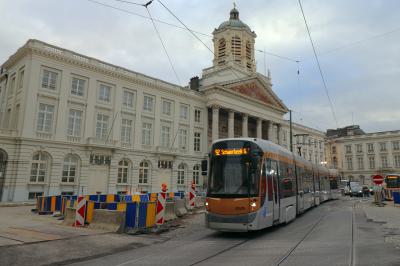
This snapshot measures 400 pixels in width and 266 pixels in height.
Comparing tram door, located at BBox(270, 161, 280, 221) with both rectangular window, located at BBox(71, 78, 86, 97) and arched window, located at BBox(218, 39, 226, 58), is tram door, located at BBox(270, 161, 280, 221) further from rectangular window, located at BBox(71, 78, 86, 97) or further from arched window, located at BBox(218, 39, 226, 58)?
arched window, located at BBox(218, 39, 226, 58)

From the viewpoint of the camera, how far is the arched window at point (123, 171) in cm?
3681

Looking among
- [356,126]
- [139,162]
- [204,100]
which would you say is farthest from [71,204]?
[356,126]

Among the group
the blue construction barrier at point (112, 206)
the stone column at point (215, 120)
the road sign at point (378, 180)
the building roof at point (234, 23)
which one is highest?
the building roof at point (234, 23)

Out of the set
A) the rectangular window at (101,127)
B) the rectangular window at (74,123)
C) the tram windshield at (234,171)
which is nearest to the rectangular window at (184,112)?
the rectangular window at (101,127)

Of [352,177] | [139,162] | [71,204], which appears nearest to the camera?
[71,204]

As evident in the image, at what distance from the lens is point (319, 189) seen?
86.0ft

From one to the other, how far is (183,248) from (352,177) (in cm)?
9084

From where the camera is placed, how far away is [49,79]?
32000 mm

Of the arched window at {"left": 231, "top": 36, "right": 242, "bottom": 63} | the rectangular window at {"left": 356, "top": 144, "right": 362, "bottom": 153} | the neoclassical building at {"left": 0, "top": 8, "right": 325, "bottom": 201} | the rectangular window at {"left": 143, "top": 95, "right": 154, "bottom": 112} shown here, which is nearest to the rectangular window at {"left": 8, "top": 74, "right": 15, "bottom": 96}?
the neoclassical building at {"left": 0, "top": 8, "right": 325, "bottom": 201}

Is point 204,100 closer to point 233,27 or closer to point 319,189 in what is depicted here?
point 233,27

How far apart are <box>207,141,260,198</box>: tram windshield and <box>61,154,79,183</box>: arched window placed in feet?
79.8

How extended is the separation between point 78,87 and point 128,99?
6343 mm

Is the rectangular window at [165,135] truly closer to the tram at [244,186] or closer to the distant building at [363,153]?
the tram at [244,186]

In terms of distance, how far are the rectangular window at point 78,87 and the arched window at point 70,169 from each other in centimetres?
659
